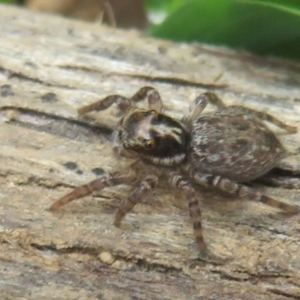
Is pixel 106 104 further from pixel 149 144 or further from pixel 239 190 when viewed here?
pixel 239 190

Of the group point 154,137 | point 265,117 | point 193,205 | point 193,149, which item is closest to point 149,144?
point 154,137

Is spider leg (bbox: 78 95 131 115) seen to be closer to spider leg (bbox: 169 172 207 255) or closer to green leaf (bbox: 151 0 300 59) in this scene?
spider leg (bbox: 169 172 207 255)

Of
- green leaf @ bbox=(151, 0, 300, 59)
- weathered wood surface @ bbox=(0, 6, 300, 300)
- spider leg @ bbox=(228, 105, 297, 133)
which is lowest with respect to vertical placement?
weathered wood surface @ bbox=(0, 6, 300, 300)

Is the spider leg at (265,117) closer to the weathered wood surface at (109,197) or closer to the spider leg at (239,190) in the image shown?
the weathered wood surface at (109,197)

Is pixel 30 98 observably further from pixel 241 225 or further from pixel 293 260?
pixel 293 260

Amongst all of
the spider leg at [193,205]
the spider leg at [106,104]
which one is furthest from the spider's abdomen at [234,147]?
the spider leg at [106,104]

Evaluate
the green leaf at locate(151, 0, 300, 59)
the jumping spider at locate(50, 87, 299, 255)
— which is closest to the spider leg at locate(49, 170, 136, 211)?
the jumping spider at locate(50, 87, 299, 255)
